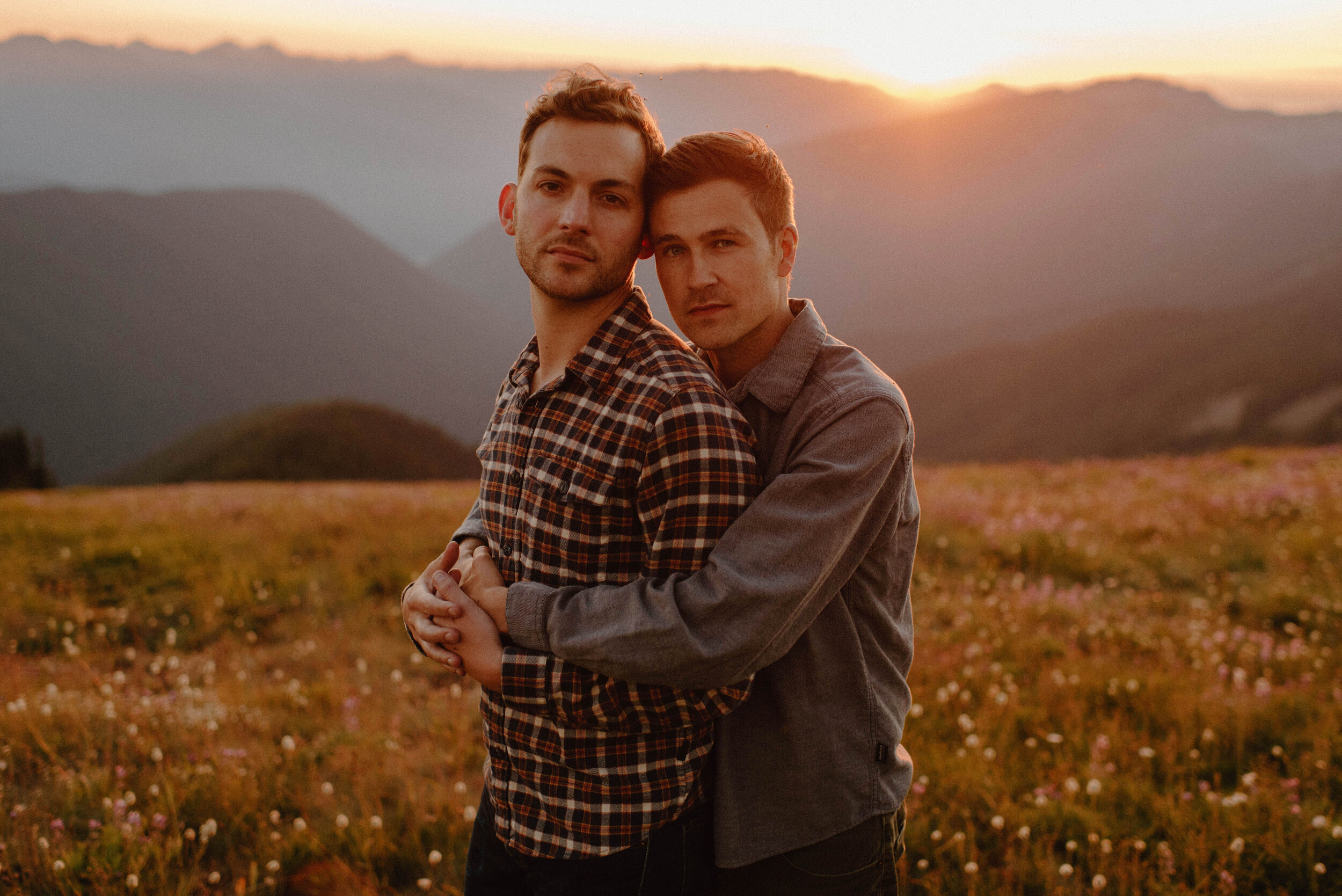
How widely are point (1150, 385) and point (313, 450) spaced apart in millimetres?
130663

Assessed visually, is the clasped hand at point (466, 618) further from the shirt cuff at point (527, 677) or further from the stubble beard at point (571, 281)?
the stubble beard at point (571, 281)

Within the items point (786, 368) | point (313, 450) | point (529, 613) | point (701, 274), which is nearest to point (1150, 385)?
point (313, 450)

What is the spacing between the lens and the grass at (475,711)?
12.7ft

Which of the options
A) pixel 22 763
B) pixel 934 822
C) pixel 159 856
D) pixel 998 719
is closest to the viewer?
pixel 159 856

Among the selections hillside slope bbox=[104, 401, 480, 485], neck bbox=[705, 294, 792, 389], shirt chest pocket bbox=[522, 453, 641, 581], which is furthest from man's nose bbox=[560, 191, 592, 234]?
hillside slope bbox=[104, 401, 480, 485]

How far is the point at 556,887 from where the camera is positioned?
229 centimetres

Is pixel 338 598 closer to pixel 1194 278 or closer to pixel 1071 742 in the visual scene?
pixel 1071 742

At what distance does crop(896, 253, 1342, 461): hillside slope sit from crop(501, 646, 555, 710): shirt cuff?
105206 mm

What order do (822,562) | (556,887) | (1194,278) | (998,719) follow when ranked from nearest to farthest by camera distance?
(822,562)
(556,887)
(998,719)
(1194,278)

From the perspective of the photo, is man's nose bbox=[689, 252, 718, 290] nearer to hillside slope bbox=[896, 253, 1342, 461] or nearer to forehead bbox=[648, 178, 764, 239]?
forehead bbox=[648, 178, 764, 239]

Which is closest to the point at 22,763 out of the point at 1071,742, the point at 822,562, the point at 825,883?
the point at 825,883

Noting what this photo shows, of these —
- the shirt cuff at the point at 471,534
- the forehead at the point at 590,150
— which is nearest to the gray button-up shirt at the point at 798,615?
the shirt cuff at the point at 471,534

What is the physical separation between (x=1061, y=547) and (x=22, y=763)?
9507mm

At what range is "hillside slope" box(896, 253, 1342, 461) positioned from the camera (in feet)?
329
